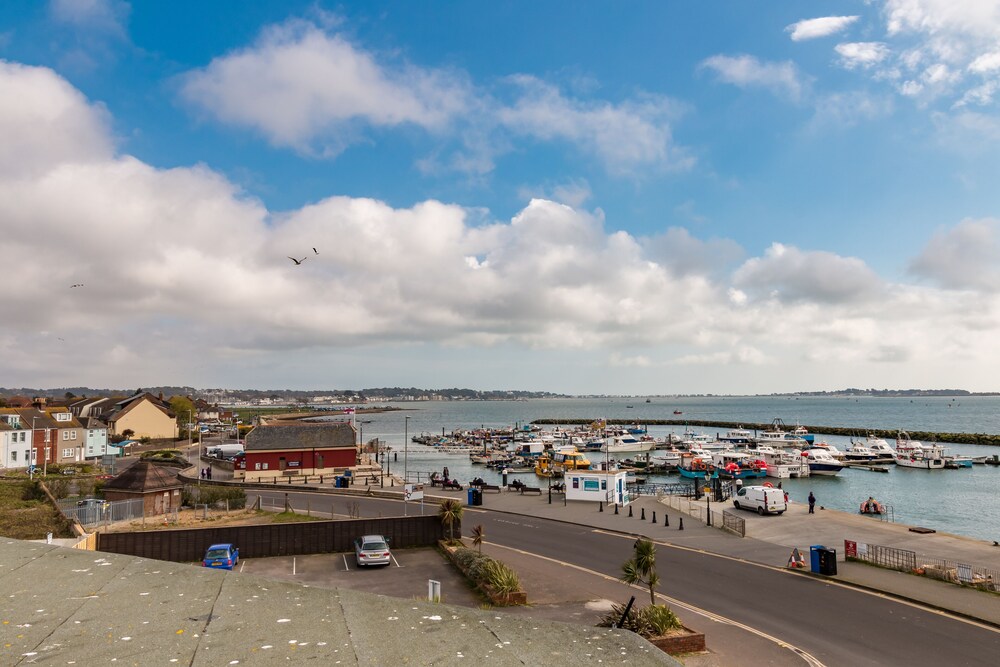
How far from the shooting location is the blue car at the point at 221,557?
25.4 meters

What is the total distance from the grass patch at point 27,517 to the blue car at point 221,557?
23.6 ft

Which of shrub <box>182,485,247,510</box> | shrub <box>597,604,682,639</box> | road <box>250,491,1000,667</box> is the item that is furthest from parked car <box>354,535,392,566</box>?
shrub <box>182,485,247,510</box>

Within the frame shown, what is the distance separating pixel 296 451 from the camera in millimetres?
61938

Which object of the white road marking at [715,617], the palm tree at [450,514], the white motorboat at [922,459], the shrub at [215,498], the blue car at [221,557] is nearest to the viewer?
the white road marking at [715,617]

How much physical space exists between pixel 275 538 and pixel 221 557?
3.21 meters

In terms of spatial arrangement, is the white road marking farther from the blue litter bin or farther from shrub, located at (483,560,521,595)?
the blue litter bin

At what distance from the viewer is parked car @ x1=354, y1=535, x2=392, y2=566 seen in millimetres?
26203

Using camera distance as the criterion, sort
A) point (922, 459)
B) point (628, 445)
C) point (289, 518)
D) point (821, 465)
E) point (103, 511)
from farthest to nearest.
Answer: point (628, 445)
point (922, 459)
point (821, 465)
point (289, 518)
point (103, 511)

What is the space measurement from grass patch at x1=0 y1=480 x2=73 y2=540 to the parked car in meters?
13.4

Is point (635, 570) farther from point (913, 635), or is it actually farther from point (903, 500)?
point (903, 500)

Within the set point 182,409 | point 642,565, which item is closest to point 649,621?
point 642,565

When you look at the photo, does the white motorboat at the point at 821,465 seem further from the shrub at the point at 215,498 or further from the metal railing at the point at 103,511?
the metal railing at the point at 103,511

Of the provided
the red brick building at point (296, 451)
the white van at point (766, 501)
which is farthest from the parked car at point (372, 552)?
the red brick building at point (296, 451)

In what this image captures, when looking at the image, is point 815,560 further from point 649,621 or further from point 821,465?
point 821,465
